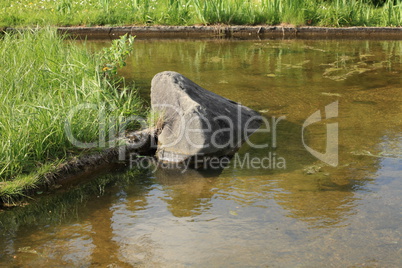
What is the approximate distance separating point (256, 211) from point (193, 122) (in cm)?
112

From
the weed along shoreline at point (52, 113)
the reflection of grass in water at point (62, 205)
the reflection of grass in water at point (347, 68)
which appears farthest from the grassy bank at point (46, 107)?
the reflection of grass in water at point (347, 68)

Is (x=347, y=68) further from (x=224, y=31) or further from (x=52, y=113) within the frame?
(x=52, y=113)

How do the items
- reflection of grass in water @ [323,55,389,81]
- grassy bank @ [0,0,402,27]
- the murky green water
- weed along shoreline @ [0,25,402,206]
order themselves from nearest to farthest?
the murky green water, weed along shoreline @ [0,25,402,206], reflection of grass in water @ [323,55,389,81], grassy bank @ [0,0,402,27]

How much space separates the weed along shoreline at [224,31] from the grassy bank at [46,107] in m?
3.74

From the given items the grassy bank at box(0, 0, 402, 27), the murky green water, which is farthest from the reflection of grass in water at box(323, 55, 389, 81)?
the grassy bank at box(0, 0, 402, 27)

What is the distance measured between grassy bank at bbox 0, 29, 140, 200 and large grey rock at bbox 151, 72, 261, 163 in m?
0.36

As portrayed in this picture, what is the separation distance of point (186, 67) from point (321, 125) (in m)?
2.78

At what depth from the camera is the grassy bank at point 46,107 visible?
392 centimetres

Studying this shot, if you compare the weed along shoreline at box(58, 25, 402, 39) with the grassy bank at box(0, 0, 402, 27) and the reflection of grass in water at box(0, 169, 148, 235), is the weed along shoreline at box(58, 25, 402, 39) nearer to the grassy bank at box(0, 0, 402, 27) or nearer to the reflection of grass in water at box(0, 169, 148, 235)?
the grassy bank at box(0, 0, 402, 27)

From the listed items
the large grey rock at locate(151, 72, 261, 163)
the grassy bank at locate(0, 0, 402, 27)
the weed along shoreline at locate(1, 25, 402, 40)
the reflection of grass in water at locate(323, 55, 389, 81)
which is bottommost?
the large grey rock at locate(151, 72, 261, 163)

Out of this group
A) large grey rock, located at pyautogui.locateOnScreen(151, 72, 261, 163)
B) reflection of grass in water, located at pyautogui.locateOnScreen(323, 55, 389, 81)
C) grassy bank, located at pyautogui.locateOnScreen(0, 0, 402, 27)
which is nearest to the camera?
large grey rock, located at pyautogui.locateOnScreen(151, 72, 261, 163)

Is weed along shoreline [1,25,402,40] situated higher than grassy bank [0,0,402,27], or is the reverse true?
grassy bank [0,0,402,27]

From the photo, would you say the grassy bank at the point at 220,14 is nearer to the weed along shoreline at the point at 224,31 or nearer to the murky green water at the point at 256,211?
the weed along shoreline at the point at 224,31

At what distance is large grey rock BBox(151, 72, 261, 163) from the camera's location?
4.48 meters
